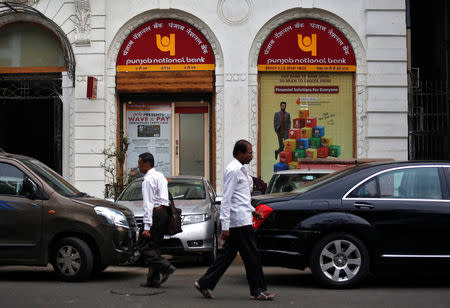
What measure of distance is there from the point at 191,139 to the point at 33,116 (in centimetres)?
469

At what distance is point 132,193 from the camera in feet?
39.3

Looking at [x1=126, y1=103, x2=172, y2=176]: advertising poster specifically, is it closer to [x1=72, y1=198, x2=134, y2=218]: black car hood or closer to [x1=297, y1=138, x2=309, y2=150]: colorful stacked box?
[x1=297, y1=138, x2=309, y2=150]: colorful stacked box

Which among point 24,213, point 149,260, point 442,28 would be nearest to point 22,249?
point 24,213

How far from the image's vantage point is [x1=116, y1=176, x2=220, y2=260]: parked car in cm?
1049

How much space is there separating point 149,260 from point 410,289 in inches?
126

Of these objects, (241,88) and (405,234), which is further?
(241,88)

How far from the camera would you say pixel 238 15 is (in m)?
18.5

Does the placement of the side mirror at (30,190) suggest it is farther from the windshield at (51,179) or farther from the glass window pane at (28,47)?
the glass window pane at (28,47)

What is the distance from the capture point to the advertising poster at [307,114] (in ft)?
60.4

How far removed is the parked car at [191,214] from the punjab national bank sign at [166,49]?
665cm

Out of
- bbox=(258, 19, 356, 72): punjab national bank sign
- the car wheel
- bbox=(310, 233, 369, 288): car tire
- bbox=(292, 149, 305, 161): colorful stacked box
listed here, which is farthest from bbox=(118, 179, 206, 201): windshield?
bbox=(258, 19, 356, 72): punjab national bank sign

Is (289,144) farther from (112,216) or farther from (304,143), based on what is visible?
(112,216)

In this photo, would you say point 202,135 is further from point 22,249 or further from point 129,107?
point 22,249

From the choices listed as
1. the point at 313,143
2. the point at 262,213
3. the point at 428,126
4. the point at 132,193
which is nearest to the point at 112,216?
the point at 262,213
